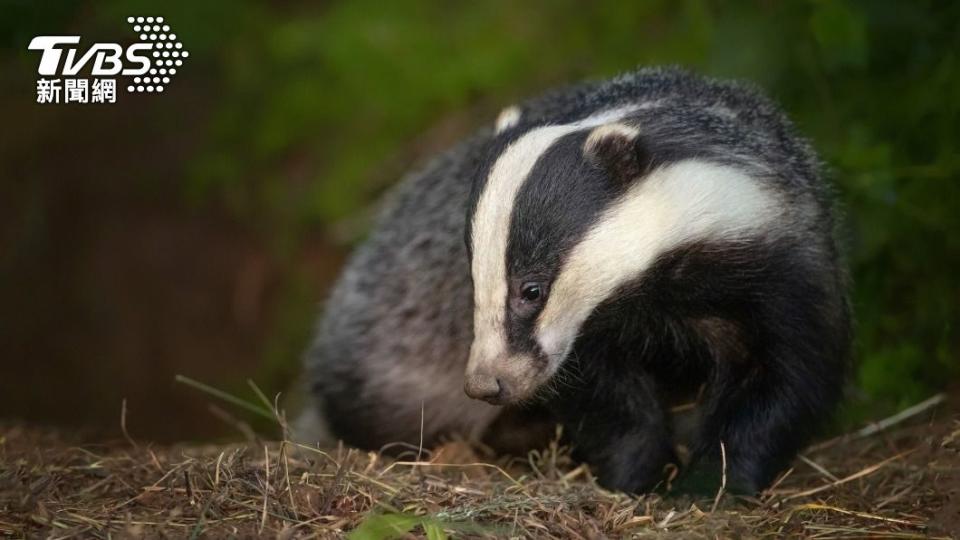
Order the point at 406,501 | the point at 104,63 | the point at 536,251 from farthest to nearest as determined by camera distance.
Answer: the point at 104,63 → the point at 406,501 → the point at 536,251

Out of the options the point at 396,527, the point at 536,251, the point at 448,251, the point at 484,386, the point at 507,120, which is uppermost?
the point at 507,120

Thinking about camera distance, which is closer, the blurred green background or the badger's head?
the badger's head

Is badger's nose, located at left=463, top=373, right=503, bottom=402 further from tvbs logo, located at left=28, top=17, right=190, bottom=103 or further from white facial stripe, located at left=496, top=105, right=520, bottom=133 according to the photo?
tvbs logo, located at left=28, top=17, right=190, bottom=103

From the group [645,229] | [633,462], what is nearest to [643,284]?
[645,229]

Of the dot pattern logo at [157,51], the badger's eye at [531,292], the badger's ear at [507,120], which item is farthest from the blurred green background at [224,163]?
the badger's eye at [531,292]

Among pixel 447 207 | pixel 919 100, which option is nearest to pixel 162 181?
pixel 447 207

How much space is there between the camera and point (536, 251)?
3.37 meters

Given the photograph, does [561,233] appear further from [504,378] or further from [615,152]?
[504,378]

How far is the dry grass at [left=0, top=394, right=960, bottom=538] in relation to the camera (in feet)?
10.6

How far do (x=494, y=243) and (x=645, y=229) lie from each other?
0.42 m

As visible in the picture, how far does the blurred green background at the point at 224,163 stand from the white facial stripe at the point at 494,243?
8.01 feet

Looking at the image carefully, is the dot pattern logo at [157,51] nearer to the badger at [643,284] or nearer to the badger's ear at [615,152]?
the badger at [643,284]

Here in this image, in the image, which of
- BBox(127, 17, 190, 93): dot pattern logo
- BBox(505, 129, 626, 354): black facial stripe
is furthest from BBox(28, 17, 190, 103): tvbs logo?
BBox(505, 129, 626, 354): black facial stripe

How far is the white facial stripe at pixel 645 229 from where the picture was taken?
11.2 feet
